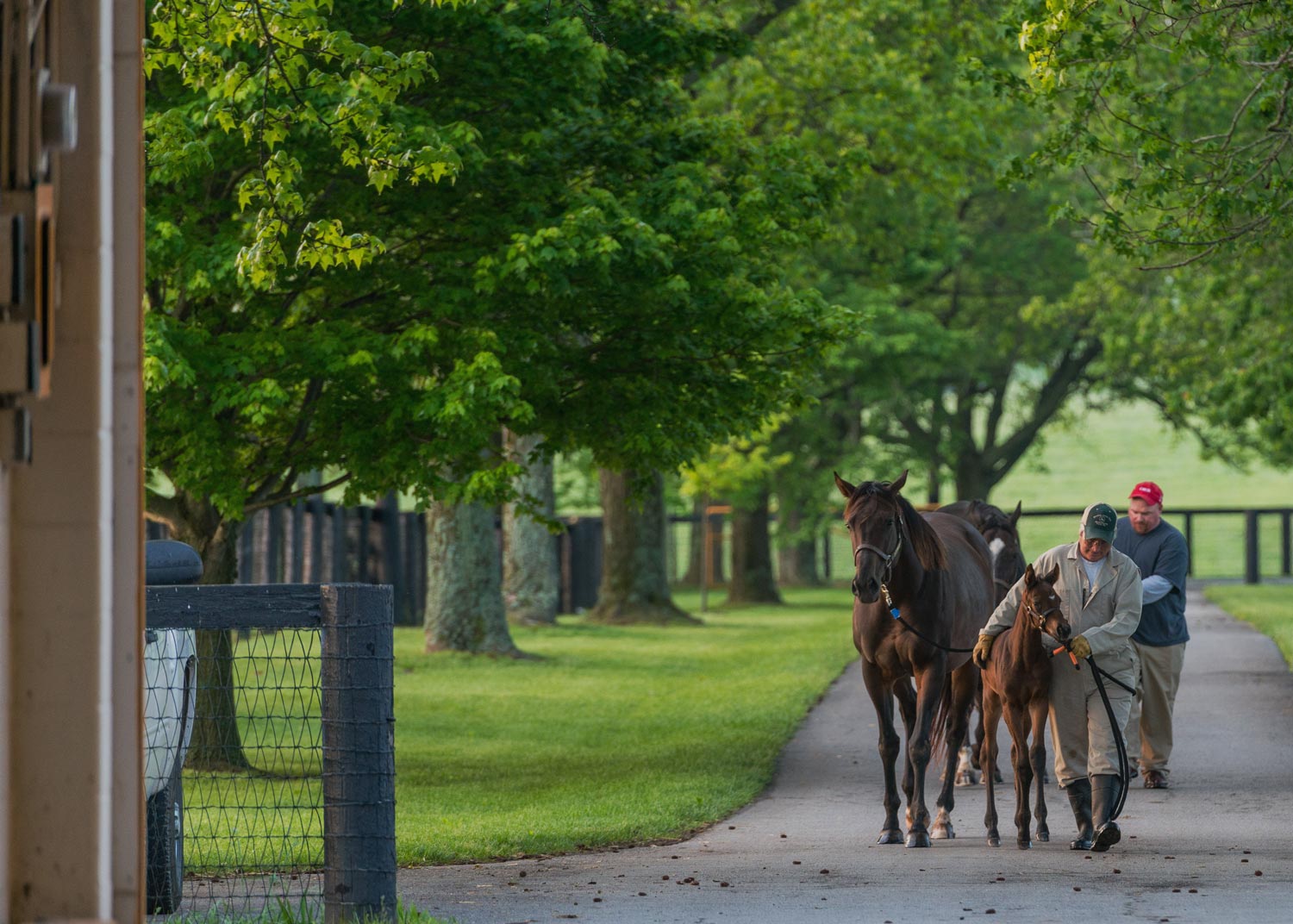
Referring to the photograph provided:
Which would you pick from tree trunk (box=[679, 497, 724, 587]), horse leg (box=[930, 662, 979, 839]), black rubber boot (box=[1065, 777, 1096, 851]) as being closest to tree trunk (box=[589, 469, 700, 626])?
tree trunk (box=[679, 497, 724, 587])

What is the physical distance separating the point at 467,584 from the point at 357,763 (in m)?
19.1

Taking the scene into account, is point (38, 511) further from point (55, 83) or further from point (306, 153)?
point (306, 153)

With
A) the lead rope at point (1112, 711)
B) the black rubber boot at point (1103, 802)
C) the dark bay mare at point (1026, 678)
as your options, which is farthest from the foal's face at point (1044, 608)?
the black rubber boot at point (1103, 802)

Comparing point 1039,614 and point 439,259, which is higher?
point 439,259

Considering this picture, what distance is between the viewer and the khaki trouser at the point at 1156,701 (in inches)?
511

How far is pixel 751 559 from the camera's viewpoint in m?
43.6

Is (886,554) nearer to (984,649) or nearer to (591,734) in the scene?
(984,649)

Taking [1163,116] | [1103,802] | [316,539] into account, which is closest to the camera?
[1103,802]

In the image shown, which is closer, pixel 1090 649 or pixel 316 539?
pixel 1090 649

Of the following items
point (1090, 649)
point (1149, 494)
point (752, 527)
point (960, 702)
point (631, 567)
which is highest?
point (752, 527)

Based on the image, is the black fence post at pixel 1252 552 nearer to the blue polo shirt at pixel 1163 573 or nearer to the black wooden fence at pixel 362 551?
the black wooden fence at pixel 362 551

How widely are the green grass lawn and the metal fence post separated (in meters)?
17.3

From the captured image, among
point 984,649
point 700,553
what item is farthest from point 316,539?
point 700,553

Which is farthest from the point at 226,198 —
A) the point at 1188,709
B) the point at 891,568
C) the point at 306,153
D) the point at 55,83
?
the point at 1188,709
